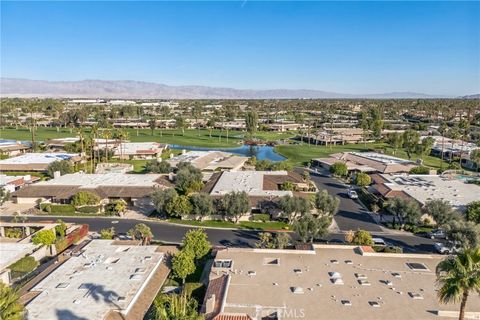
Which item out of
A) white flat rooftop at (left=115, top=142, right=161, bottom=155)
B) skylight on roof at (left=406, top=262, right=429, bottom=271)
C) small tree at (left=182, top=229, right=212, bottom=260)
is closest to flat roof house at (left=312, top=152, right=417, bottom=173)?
white flat rooftop at (left=115, top=142, right=161, bottom=155)

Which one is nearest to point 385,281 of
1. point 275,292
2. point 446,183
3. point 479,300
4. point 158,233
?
point 479,300

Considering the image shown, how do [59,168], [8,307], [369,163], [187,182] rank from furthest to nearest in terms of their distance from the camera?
[369,163]
[59,168]
[187,182]
[8,307]

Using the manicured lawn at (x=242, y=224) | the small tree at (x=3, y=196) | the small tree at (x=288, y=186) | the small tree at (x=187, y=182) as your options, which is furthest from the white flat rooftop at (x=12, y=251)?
the small tree at (x=288, y=186)

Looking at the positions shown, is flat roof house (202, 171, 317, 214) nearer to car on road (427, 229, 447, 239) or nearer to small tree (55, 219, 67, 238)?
car on road (427, 229, 447, 239)

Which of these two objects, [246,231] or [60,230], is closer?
[60,230]

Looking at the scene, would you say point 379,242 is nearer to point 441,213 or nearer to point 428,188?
point 441,213

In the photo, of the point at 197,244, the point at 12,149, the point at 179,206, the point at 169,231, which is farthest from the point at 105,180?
the point at 12,149

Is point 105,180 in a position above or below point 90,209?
above
